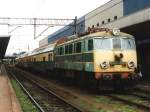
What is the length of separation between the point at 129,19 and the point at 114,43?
6.56 metres

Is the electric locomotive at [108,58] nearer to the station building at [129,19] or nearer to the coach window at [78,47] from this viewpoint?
the coach window at [78,47]

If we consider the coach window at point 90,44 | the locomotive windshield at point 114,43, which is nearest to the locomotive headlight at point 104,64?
the locomotive windshield at point 114,43

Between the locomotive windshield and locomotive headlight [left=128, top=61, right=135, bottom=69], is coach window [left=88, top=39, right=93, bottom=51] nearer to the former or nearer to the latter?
the locomotive windshield

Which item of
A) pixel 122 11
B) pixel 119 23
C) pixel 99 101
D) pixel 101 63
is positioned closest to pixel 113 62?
pixel 101 63

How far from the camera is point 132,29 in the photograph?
2883 centimetres

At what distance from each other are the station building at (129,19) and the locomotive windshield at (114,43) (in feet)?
12.6

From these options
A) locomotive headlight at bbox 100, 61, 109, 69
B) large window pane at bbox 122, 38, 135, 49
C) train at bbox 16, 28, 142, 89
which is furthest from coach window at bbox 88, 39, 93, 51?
large window pane at bbox 122, 38, 135, 49

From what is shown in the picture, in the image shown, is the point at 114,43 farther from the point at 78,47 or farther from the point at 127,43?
the point at 78,47

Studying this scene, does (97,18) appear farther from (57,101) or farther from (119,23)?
(57,101)

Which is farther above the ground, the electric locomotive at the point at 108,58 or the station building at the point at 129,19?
the station building at the point at 129,19

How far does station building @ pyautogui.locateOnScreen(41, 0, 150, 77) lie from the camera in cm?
2527

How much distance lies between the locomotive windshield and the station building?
3836mm

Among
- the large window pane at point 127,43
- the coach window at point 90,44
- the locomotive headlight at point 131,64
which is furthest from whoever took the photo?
the large window pane at point 127,43

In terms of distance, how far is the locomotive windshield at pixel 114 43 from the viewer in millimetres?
19777
